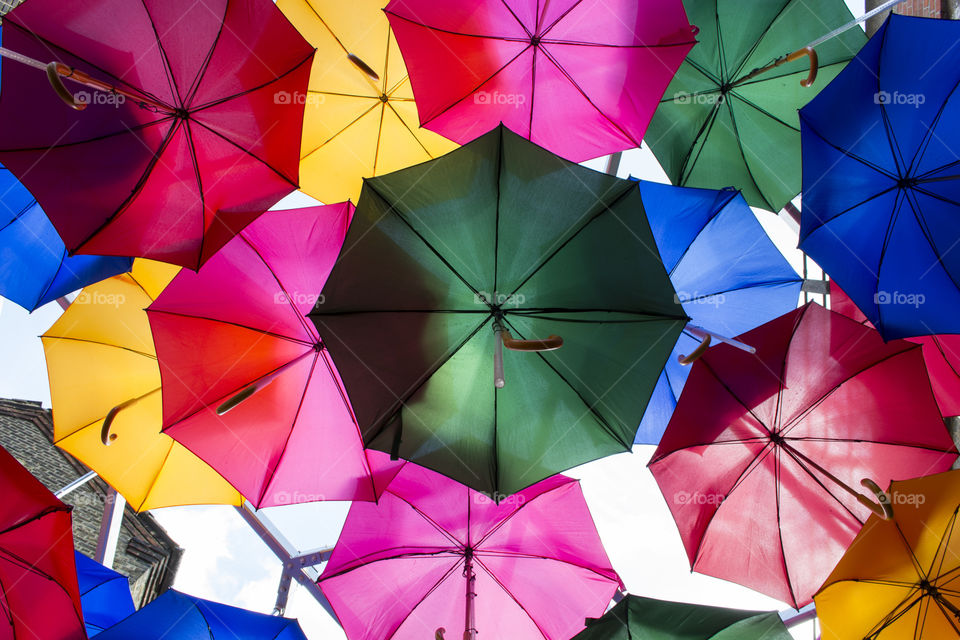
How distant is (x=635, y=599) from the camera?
139 inches

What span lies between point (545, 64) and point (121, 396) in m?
4.45

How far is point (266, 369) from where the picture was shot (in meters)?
4.18

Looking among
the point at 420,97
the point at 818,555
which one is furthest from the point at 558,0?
the point at 818,555

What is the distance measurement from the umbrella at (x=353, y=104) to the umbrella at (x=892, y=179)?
3023 mm

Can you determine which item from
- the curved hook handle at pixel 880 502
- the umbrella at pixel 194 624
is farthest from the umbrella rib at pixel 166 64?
the curved hook handle at pixel 880 502

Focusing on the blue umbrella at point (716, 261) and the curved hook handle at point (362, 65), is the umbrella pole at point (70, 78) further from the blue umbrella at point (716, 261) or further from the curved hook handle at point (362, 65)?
the blue umbrella at point (716, 261)

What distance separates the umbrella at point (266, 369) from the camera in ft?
12.8

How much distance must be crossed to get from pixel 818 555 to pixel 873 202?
2.48 metres

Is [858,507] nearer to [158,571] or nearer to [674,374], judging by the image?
[674,374]

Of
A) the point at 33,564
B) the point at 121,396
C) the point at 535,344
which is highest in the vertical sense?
the point at 121,396

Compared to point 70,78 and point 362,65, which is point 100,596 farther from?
point 362,65

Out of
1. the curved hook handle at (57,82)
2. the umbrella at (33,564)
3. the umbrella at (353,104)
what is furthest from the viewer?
the umbrella at (353,104)

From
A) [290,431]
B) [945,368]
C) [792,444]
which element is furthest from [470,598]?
[945,368]

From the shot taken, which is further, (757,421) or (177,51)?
(757,421)
